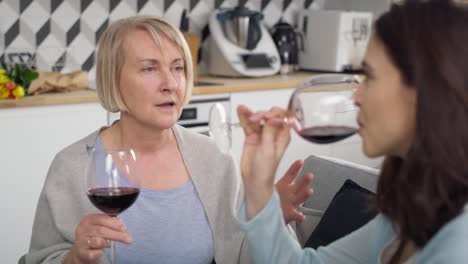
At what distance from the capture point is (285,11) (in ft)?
17.7

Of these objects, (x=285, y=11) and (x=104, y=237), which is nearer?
(x=104, y=237)

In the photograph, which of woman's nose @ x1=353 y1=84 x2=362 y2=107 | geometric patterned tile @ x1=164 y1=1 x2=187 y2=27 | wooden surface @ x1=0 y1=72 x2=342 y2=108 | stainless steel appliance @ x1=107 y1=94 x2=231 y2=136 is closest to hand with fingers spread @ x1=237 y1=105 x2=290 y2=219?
woman's nose @ x1=353 y1=84 x2=362 y2=107

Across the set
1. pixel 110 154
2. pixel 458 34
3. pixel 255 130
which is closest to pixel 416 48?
pixel 458 34

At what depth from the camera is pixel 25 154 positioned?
350cm

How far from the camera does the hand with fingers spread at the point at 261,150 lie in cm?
149

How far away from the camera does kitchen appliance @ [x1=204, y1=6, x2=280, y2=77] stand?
4.69 m

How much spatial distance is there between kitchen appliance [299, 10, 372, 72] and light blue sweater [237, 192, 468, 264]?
3.52 meters

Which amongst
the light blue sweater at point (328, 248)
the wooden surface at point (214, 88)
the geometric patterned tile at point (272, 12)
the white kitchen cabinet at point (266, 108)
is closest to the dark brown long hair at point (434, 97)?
the light blue sweater at point (328, 248)

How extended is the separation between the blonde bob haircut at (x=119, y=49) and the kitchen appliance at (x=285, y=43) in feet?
9.87

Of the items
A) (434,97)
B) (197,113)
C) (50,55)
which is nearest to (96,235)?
(434,97)

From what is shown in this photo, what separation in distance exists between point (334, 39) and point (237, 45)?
70 cm

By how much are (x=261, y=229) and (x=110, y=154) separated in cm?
34

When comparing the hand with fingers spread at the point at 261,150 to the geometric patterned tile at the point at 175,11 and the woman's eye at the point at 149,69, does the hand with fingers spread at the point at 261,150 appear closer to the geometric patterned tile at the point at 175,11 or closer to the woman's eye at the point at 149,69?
the woman's eye at the point at 149,69

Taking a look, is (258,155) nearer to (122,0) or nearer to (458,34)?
(458,34)
